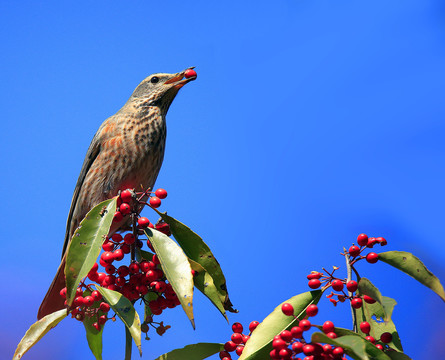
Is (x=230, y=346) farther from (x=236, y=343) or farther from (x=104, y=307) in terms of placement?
(x=104, y=307)

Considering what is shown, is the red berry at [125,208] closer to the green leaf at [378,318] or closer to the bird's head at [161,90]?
the green leaf at [378,318]

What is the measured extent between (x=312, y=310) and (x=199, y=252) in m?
0.51

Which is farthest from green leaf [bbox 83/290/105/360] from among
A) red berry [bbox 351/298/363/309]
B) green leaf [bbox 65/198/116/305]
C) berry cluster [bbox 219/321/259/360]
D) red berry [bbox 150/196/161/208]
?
red berry [bbox 351/298/363/309]

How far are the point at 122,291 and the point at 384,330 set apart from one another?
2.95 feet

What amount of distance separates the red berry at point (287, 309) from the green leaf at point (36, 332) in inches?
31.6

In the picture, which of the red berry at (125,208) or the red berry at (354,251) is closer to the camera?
the red berry at (354,251)

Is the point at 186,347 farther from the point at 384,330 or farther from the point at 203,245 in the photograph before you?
the point at 384,330

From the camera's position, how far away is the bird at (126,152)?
3.04 metres

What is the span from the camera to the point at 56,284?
2771mm

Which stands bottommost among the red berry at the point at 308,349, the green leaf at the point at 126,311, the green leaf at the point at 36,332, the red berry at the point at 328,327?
the red berry at the point at 308,349

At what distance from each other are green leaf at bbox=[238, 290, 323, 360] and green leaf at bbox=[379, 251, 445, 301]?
0.24 metres

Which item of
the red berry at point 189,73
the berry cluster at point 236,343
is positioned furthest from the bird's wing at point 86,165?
the berry cluster at point 236,343

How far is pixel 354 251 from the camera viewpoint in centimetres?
161

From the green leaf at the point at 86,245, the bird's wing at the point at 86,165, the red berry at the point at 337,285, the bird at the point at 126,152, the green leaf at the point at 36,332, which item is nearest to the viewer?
the red berry at the point at 337,285
